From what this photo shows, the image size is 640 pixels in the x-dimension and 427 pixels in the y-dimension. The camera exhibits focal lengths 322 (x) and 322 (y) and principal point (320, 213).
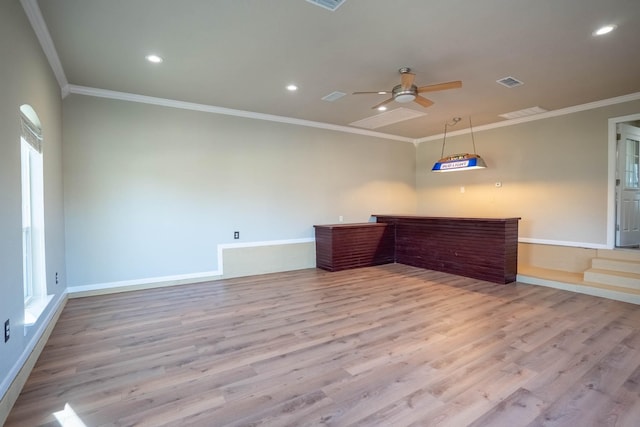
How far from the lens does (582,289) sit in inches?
171

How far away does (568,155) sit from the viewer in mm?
5285

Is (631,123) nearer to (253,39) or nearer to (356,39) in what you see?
(356,39)

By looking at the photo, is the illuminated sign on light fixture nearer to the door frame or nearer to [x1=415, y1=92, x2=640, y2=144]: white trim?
[x1=415, y1=92, x2=640, y2=144]: white trim

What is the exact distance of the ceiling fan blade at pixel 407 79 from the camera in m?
3.58

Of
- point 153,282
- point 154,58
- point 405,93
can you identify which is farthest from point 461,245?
point 154,58

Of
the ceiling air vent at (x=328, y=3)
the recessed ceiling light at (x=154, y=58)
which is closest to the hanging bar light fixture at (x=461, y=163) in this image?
the ceiling air vent at (x=328, y=3)

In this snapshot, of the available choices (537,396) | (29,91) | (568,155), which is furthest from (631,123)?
(29,91)

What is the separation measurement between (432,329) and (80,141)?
4.88 metres

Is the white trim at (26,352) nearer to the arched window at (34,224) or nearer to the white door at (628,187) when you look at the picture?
the arched window at (34,224)

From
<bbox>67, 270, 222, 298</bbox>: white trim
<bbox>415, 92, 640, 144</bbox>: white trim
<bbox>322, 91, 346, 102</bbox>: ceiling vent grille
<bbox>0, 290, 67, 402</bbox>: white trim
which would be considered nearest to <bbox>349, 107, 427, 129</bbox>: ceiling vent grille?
<bbox>322, 91, 346, 102</bbox>: ceiling vent grille

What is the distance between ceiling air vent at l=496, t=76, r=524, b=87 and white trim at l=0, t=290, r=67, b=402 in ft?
17.3

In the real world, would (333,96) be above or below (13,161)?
above

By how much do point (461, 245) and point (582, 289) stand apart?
1646 mm

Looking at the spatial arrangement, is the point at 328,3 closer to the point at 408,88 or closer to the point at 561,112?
the point at 408,88
